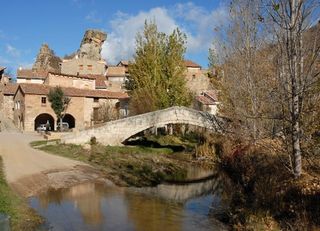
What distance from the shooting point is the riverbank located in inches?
860

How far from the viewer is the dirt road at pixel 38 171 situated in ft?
59.8

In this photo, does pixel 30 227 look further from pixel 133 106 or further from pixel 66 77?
pixel 66 77

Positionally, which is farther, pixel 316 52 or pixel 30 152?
pixel 30 152

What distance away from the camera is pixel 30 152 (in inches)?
1033

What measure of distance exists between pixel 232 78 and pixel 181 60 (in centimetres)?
1079

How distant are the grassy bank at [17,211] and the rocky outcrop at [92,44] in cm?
6779

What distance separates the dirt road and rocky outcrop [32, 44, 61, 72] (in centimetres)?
5322

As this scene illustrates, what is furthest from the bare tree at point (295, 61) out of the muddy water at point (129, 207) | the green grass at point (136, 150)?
the green grass at point (136, 150)

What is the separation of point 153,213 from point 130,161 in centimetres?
1216

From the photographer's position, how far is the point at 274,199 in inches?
490

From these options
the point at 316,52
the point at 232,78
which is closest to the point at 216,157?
the point at 232,78

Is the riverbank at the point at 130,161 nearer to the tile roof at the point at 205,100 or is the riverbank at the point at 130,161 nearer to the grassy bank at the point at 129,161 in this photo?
the grassy bank at the point at 129,161

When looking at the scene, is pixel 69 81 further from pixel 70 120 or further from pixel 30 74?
pixel 30 74

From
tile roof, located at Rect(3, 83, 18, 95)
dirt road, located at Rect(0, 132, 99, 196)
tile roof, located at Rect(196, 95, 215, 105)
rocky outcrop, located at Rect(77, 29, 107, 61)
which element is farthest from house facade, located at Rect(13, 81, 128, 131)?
rocky outcrop, located at Rect(77, 29, 107, 61)
